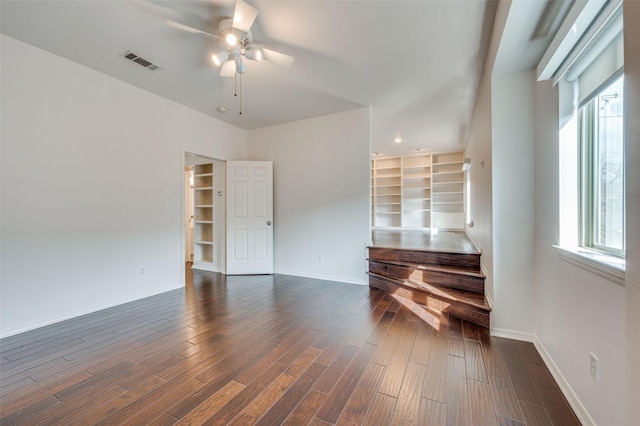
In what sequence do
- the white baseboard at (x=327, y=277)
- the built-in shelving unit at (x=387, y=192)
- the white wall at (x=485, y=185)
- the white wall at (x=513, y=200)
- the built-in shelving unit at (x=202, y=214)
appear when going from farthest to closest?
the built-in shelving unit at (x=387, y=192) → the built-in shelving unit at (x=202, y=214) → the white baseboard at (x=327, y=277) → the white wall at (x=485, y=185) → the white wall at (x=513, y=200)

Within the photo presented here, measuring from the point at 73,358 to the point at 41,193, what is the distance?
168 cm

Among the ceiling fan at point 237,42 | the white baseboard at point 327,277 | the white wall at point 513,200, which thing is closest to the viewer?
the ceiling fan at point 237,42

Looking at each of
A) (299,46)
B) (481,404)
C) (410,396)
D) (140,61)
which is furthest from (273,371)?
(140,61)

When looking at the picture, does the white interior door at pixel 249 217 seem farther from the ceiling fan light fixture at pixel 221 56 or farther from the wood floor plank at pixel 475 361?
the wood floor plank at pixel 475 361

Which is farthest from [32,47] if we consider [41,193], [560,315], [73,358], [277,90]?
[560,315]

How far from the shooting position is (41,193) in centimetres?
263

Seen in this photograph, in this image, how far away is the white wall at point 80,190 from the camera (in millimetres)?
2475

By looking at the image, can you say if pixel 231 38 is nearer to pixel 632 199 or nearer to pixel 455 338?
pixel 632 199

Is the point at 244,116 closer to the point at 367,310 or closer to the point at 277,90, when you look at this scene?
the point at 277,90

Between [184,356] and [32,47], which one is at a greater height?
[32,47]

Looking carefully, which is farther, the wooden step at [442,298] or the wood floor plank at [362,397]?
the wooden step at [442,298]

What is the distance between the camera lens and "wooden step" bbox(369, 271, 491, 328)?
2.56 m

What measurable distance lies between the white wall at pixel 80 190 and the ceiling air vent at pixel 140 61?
0.59 meters

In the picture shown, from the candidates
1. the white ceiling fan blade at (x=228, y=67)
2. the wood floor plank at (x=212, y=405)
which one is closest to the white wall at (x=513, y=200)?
the wood floor plank at (x=212, y=405)
